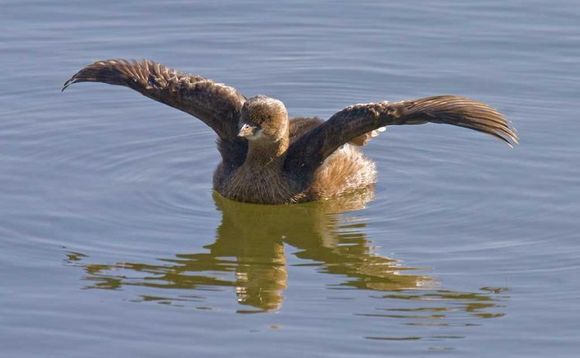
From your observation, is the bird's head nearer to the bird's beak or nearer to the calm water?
the bird's beak

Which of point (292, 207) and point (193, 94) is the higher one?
point (193, 94)

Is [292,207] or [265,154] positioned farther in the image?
[265,154]

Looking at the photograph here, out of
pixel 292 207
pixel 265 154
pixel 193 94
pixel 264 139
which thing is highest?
pixel 193 94

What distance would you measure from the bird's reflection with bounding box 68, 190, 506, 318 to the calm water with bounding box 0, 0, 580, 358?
1.1 inches

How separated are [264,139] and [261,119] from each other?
0.32m

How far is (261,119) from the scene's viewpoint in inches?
543

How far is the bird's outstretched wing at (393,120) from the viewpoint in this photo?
1274cm

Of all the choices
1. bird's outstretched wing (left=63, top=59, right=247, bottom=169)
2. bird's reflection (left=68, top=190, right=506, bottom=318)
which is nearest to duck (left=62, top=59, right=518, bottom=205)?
bird's outstretched wing (left=63, top=59, right=247, bottom=169)

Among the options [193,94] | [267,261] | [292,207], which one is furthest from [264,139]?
[267,261]

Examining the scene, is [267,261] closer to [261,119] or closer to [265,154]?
[261,119]

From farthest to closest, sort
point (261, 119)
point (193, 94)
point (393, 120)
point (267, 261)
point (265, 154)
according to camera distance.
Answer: point (193, 94) → point (265, 154) → point (261, 119) → point (393, 120) → point (267, 261)

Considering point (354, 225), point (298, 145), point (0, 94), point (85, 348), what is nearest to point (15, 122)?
point (0, 94)

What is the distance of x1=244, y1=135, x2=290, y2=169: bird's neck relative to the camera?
14.2 metres

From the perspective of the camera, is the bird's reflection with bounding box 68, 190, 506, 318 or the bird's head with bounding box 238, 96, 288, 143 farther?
the bird's head with bounding box 238, 96, 288, 143
